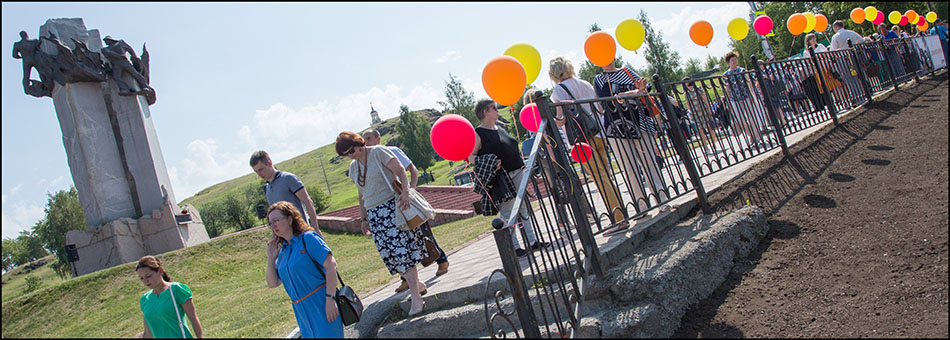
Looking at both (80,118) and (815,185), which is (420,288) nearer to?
(815,185)

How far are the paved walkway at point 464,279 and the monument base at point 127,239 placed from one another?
346 inches

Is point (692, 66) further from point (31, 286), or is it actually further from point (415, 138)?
point (31, 286)

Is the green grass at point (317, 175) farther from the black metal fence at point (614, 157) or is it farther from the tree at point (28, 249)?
the black metal fence at point (614, 157)

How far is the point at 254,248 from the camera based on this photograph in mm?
12352

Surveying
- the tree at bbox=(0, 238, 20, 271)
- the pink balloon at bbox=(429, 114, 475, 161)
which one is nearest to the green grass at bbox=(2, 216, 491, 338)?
the pink balloon at bbox=(429, 114, 475, 161)

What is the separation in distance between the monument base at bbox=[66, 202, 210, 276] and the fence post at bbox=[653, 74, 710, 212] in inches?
443

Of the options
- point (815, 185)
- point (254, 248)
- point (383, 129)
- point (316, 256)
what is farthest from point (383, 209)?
point (383, 129)

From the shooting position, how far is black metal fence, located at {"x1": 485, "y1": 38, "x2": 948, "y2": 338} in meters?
3.39

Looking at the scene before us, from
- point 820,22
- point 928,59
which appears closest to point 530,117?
point 820,22

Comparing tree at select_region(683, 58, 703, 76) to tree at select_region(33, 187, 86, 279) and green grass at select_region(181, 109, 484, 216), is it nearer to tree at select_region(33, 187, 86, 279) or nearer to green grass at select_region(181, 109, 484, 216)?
green grass at select_region(181, 109, 484, 216)

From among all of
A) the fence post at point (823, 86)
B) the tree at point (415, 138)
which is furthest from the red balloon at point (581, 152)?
the tree at point (415, 138)

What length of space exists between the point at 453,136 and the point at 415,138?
204ft

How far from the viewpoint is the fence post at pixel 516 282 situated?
2.80 m

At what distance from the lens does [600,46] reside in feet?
18.6
